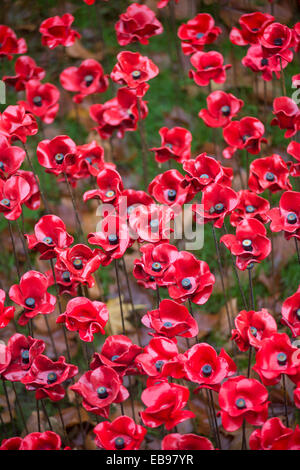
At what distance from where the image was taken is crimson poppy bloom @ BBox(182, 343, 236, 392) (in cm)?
122

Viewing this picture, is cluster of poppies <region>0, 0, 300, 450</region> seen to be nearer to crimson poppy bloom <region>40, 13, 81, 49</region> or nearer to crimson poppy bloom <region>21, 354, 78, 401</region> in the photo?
crimson poppy bloom <region>21, 354, 78, 401</region>

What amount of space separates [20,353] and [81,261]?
0.24m

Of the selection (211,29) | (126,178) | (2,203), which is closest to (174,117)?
(126,178)

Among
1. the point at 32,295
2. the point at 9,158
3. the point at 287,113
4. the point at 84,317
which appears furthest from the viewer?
the point at 287,113

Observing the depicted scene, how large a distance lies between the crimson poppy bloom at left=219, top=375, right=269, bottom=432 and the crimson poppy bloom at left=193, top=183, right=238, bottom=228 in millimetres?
357

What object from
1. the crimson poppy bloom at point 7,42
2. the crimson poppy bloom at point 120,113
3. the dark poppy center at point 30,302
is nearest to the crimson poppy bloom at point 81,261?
the dark poppy center at point 30,302

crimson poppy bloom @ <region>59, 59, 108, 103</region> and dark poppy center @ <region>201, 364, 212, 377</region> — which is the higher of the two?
crimson poppy bloom @ <region>59, 59, 108, 103</region>

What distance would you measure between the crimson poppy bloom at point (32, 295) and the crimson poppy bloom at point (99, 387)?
7.1 inches

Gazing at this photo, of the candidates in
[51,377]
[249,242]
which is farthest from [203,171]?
[51,377]

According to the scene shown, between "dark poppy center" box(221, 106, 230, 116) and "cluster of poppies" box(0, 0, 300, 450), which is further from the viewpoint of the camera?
"dark poppy center" box(221, 106, 230, 116)

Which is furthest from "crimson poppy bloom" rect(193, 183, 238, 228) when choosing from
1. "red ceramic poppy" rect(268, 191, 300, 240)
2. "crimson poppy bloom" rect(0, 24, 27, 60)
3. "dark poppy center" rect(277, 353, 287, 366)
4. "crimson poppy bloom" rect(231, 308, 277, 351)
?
"crimson poppy bloom" rect(0, 24, 27, 60)

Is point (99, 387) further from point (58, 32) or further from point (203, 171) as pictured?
point (58, 32)

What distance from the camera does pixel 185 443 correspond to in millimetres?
1183
